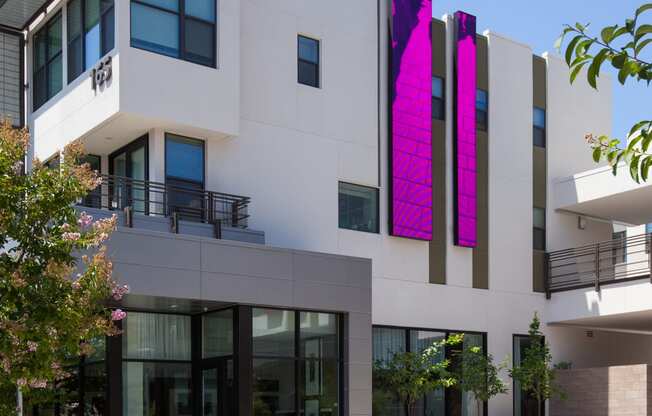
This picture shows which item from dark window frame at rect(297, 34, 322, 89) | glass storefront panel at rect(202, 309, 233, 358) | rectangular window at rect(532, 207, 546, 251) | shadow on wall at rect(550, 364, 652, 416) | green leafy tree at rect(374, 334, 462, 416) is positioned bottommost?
shadow on wall at rect(550, 364, 652, 416)

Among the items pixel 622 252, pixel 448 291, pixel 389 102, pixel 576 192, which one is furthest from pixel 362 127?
pixel 622 252

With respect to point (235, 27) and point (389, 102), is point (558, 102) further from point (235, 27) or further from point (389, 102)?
point (235, 27)

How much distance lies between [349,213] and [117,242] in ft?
25.9

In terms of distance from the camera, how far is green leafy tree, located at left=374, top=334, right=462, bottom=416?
23.3 meters

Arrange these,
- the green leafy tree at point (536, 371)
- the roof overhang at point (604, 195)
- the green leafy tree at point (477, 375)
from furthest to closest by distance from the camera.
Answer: the roof overhang at point (604, 195) < the green leafy tree at point (536, 371) < the green leafy tree at point (477, 375)

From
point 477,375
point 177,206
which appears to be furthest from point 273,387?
point 477,375

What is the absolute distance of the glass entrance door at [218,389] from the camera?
19.8m

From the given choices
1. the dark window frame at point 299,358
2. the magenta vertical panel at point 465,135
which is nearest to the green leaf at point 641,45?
the dark window frame at point 299,358

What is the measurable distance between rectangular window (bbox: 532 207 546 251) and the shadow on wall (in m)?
3.70

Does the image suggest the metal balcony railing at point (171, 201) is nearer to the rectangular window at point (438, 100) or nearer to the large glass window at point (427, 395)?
the large glass window at point (427, 395)

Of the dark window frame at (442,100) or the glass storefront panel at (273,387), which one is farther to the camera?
the dark window frame at (442,100)

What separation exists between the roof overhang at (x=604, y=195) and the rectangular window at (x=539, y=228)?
60cm

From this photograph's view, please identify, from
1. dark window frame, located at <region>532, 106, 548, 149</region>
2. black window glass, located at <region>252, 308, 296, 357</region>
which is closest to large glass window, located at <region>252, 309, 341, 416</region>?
black window glass, located at <region>252, 308, 296, 357</region>

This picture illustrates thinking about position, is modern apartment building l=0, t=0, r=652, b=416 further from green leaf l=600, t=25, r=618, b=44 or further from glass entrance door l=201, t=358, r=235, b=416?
green leaf l=600, t=25, r=618, b=44
